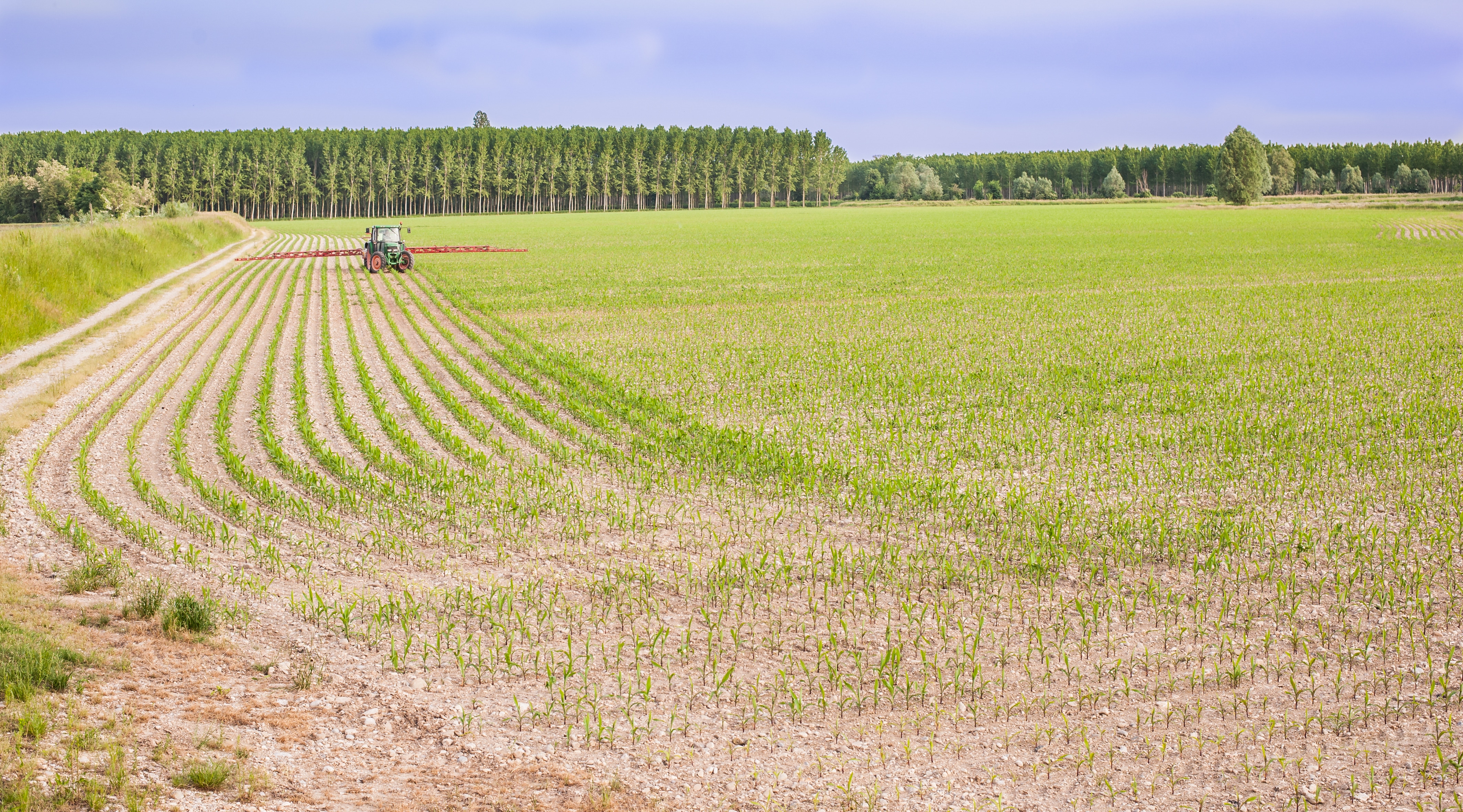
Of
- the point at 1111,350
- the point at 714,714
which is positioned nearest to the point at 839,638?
the point at 714,714

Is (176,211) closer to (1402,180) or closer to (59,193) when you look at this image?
(59,193)

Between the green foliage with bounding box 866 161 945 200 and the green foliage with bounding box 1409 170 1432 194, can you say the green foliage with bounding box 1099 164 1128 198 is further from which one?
the green foliage with bounding box 1409 170 1432 194

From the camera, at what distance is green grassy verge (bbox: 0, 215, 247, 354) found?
77.4 ft

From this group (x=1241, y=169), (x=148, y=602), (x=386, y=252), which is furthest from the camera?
(x=1241, y=169)

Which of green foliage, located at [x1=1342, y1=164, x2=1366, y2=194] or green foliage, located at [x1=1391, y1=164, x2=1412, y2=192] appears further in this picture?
green foliage, located at [x1=1342, y1=164, x2=1366, y2=194]

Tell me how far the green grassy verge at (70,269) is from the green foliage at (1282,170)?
174901 mm

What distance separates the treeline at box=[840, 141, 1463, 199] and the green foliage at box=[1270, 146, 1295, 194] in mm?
182

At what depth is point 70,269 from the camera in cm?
2981

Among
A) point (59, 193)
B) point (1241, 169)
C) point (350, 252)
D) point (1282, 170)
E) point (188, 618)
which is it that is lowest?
point (188, 618)

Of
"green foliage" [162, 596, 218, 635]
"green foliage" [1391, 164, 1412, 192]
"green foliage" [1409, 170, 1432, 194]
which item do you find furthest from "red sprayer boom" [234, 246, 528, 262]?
"green foliage" [1409, 170, 1432, 194]

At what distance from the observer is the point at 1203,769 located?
6.10 m

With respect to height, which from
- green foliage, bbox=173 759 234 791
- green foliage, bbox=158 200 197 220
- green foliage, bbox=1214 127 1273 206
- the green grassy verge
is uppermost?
green foliage, bbox=1214 127 1273 206

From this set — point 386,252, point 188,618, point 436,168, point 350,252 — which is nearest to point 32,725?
point 188,618

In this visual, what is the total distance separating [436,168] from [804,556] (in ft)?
543
